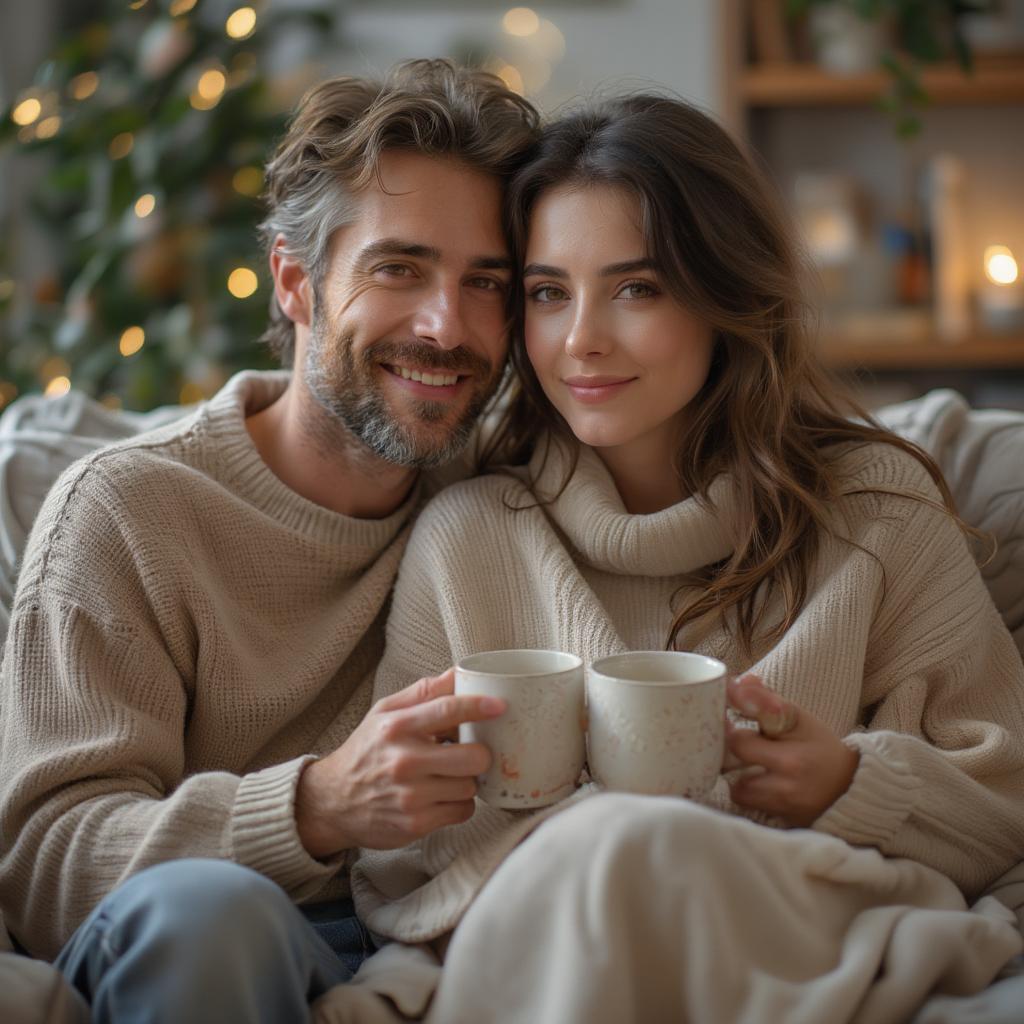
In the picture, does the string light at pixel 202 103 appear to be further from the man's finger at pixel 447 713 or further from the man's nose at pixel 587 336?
the man's finger at pixel 447 713

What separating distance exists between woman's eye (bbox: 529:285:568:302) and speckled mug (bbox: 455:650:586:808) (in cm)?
57

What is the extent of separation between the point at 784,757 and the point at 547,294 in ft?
2.18

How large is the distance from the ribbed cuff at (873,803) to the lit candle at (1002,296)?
6.73 ft

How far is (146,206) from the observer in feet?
9.27

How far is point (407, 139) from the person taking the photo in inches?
61.9

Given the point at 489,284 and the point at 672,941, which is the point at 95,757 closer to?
the point at 672,941

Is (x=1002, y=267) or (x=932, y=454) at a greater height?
(x=1002, y=267)

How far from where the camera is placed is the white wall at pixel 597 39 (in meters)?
3.35

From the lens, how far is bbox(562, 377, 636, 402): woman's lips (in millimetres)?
1535

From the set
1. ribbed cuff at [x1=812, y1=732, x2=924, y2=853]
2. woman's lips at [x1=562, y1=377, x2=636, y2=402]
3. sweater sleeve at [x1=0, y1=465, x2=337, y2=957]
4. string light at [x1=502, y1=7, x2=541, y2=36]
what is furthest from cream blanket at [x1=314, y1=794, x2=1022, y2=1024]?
string light at [x1=502, y1=7, x2=541, y2=36]

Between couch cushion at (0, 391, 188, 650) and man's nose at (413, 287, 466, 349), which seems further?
couch cushion at (0, 391, 188, 650)

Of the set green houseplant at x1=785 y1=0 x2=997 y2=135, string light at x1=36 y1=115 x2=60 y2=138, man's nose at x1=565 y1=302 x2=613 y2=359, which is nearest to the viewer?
man's nose at x1=565 y1=302 x2=613 y2=359

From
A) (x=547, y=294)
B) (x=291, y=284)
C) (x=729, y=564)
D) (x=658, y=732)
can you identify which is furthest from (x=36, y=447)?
(x=658, y=732)

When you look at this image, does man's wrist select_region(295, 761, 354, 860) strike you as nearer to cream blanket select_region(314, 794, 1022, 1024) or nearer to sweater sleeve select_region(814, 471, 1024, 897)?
cream blanket select_region(314, 794, 1022, 1024)
